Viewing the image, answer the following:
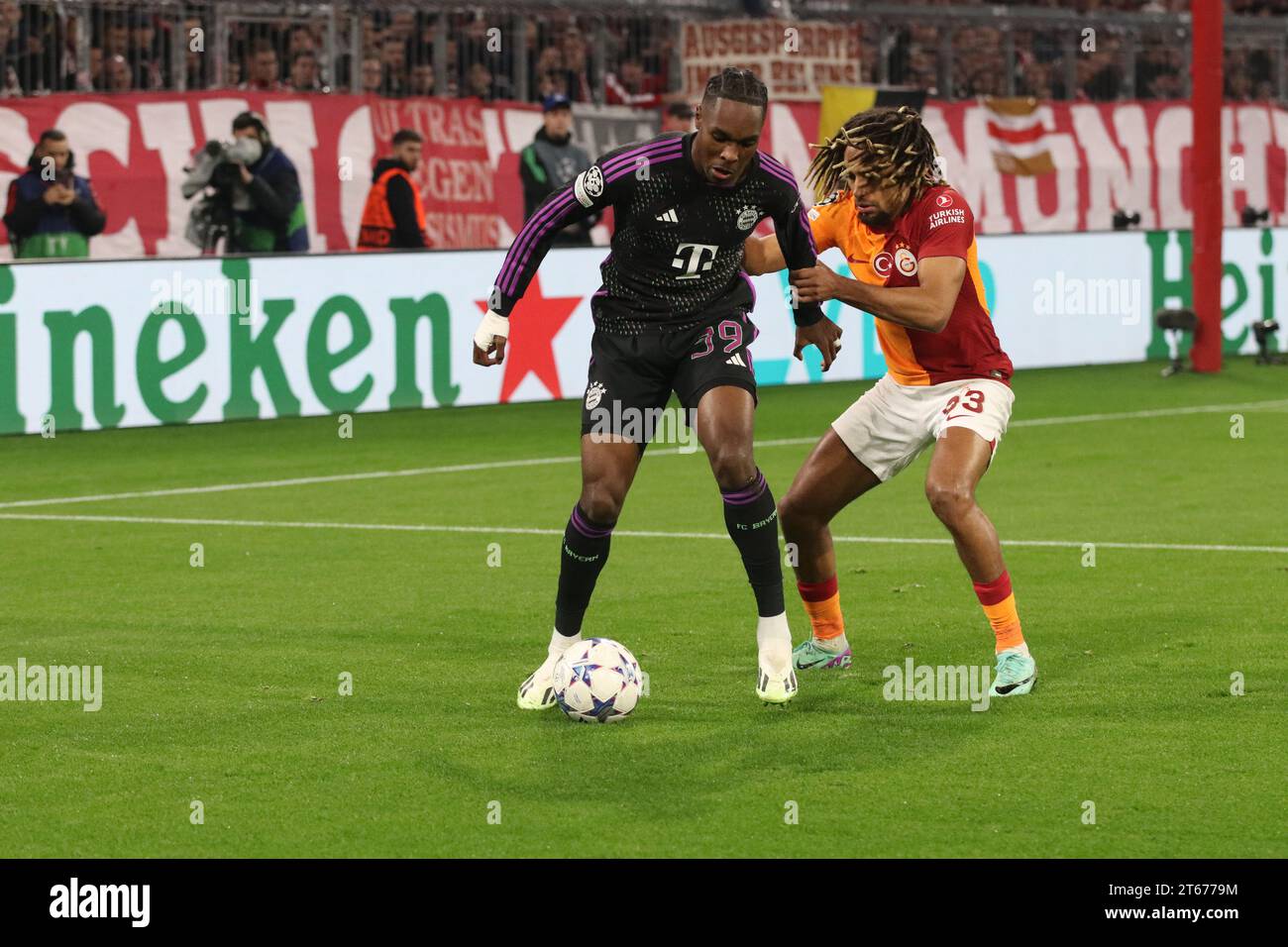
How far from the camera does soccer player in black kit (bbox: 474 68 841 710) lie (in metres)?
7.55

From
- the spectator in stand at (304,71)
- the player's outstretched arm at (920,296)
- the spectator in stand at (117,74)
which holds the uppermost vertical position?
the spectator in stand at (304,71)

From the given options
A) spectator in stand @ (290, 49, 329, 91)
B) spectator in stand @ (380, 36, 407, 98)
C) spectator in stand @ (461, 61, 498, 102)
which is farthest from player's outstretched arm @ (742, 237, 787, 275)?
spectator in stand @ (461, 61, 498, 102)

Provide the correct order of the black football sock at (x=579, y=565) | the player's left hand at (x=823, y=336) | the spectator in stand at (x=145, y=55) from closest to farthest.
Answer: the black football sock at (x=579, y=565) → the player's left hand at (x=823, y=336) → the spectator in stand at (x=145, y=55)

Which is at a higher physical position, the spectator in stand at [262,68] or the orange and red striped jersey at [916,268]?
the spectator in stand at [262,68]

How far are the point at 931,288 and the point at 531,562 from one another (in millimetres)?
3655

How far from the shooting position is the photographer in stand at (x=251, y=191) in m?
18.5

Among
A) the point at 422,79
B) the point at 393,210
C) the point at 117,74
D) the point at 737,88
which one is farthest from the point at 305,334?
the point at 737,88

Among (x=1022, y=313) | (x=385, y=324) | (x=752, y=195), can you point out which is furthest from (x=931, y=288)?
(x=1022, y=313)

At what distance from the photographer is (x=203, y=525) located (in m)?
12.2

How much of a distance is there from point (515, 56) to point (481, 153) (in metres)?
1.09

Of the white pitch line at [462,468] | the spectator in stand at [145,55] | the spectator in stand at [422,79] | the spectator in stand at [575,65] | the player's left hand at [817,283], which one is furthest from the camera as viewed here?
the spectator in stand at [575,65]

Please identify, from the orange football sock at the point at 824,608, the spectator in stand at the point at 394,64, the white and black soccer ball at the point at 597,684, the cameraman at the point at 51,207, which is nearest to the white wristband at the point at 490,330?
the white and black soccer ball at the point at 597,684

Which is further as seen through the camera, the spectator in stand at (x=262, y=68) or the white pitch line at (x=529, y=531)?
the spectator in stand at (x=262, y=68)

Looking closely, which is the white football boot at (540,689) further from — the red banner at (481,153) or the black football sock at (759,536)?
the red banner at (481,153)
